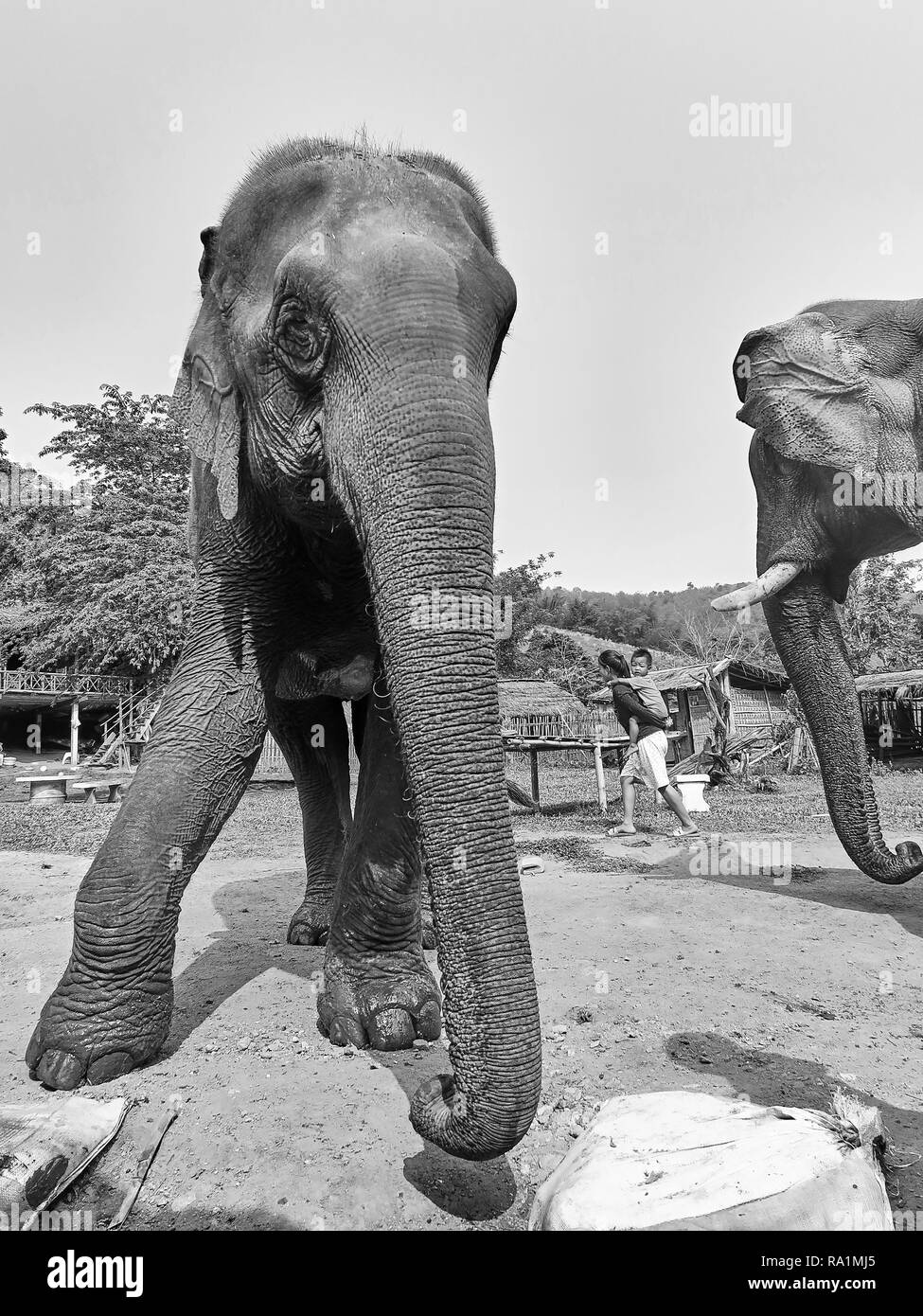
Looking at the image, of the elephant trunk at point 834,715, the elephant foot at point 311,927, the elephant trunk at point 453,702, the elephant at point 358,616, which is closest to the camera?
the elephant trunk at point 453,702

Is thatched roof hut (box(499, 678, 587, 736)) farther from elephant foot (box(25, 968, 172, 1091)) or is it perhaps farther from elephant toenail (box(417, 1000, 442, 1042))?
elephant foot (box(25, 968, 172, 1091))

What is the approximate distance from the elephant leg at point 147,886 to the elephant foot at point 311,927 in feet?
6.28

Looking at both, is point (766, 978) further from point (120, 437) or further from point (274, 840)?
point (120, 437)

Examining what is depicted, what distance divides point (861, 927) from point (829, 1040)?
2269mm

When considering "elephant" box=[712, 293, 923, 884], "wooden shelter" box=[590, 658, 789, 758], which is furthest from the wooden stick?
"wooden shelter" box=[590, 658, 789, 758]

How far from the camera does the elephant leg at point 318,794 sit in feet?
18.0

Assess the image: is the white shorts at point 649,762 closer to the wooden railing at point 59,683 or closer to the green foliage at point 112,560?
the green foliage at point 112,560

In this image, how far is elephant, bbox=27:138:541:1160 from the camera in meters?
2.25

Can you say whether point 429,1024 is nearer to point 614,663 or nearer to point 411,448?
point 411,448

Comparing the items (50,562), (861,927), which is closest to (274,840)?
(861,927)

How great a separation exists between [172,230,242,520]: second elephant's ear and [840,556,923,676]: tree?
31573mm

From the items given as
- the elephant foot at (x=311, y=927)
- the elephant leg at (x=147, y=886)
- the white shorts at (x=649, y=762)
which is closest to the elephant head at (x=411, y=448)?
the elephant leg at (x=147, y=886)

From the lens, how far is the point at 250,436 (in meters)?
3.50
